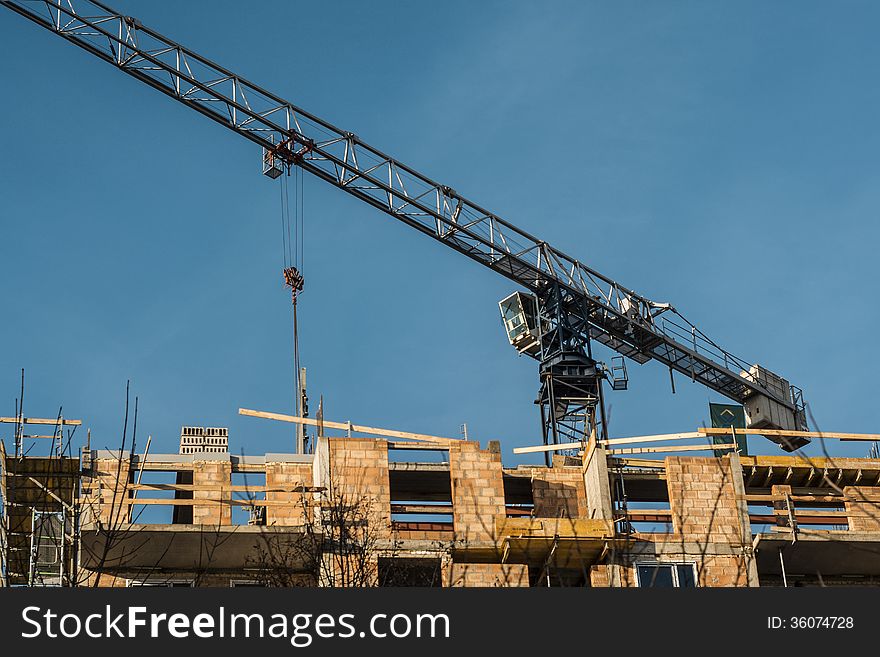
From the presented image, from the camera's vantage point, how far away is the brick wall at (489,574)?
4397 cm

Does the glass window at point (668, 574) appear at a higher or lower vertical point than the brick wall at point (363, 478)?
lower

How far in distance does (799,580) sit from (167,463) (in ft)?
63.7

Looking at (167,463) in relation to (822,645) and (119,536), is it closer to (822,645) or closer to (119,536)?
(119,536)

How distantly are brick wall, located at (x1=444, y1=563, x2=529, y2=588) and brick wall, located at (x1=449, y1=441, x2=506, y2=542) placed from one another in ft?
2.72

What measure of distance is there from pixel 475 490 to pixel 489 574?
8.61 feet

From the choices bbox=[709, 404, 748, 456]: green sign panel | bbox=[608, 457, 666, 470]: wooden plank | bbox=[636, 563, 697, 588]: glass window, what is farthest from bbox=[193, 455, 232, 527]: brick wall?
bbox=[709, 404, 748, 456]: green sign panel

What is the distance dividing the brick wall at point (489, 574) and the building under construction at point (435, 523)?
40 millimetres

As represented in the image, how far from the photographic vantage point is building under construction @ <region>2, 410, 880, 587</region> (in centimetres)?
4278

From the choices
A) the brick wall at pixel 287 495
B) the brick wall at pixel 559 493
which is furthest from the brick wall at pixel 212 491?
the brick wall at pixel 559 493

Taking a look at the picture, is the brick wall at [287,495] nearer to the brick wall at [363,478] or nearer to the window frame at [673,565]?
the brick wall at [363,478]

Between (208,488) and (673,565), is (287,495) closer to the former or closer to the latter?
(208,488)

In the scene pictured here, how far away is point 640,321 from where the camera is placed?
74.5 metres

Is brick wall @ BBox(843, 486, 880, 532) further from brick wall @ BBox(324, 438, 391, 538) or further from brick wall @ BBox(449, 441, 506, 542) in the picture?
brick wall @ BBox(324, 438, 391, 538)

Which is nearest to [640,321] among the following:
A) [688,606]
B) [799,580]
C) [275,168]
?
[275,168]
